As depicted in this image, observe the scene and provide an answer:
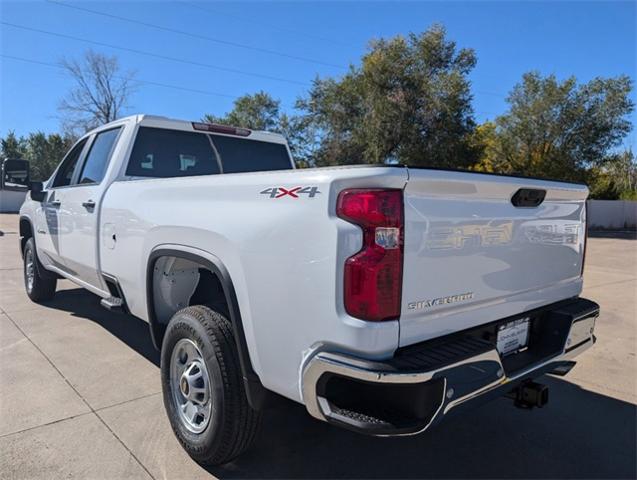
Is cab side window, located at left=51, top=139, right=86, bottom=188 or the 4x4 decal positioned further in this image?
cab side window, located at left=51, top=139, right=86, bottom=188

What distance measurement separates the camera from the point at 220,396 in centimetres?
244

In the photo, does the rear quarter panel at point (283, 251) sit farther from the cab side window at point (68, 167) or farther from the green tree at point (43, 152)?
the green tree at point (43, 152)

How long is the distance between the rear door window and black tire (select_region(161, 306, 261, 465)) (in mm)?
1988

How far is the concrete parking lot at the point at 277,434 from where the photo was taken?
8.84 feet

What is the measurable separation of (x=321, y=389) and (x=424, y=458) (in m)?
1.26

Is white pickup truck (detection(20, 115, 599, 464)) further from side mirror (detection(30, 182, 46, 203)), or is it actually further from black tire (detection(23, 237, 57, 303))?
black tire (detection(23, 237, 57, 303))

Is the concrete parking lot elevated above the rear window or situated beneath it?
situated beneath

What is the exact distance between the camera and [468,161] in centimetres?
2436

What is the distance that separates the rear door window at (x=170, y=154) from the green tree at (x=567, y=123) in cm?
2255

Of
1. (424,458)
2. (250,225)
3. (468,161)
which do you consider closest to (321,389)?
(250,225)

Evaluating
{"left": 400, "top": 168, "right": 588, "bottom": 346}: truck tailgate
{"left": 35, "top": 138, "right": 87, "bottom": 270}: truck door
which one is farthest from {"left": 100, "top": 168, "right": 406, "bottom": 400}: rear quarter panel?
{"left": 35, "top": 138, "right": 87, "bottom": 270}: truck door

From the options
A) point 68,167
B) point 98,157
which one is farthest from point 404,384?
point 68,167

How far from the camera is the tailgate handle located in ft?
8.03

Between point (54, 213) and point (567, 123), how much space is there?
79.5ft
